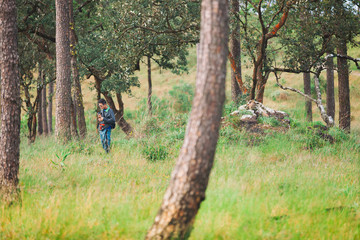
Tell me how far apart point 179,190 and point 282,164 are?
478 centimetres

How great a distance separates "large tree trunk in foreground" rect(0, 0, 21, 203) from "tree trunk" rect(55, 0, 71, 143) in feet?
18.2

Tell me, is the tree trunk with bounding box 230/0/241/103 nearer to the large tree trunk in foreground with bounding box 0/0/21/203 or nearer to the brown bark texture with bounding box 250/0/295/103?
the brown bark texture with bounding box 250/0/295/103

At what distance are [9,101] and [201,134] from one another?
3.60 m

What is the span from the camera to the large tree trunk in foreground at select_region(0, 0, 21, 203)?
527 centimetres

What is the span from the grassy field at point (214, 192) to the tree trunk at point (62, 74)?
1370 mm

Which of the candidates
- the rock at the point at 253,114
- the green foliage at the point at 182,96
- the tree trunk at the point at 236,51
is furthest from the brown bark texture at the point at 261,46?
the green foliage at the point at 182,96

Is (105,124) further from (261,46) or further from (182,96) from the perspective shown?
(182,96)

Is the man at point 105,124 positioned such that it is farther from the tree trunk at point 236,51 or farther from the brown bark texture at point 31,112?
the brown bark texture at point 31,112

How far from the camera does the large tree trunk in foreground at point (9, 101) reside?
527 cm

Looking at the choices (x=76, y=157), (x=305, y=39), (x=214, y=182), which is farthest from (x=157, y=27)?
(x=214, y=182)

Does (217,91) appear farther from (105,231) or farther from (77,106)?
(77,106)

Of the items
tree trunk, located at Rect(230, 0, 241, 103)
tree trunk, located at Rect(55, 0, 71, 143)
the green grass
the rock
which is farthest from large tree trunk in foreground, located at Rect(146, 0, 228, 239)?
tree trunk, located at Rect(230, 0, 241, 103)

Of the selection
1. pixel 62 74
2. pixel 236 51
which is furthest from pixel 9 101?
pixel 236 51

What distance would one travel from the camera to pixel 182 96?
99.6 feet
